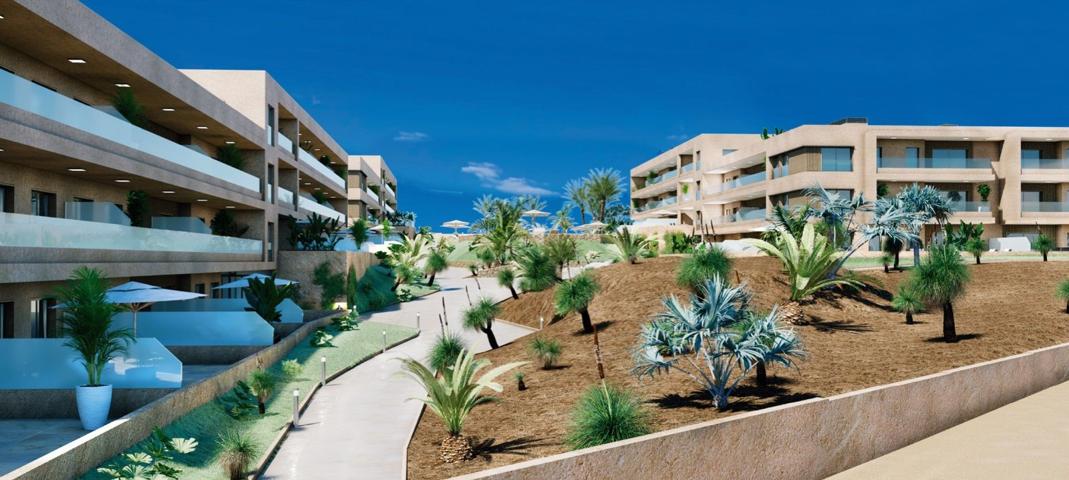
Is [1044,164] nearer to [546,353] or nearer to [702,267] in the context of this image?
[702,267]

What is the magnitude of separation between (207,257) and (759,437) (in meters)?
24.6

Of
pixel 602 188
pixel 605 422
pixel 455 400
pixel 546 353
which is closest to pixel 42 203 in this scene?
pixel 546 353

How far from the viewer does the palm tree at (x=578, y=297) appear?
977 inches

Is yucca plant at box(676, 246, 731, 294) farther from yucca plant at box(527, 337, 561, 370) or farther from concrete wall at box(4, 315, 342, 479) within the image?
concrete wall at box(4, 315, 342, 479)

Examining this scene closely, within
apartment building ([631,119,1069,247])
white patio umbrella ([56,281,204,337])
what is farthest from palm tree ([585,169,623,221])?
white patio umbrella ([56,281,204,337])

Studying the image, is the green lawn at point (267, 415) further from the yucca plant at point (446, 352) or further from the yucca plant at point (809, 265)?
the yucca plant at point (809, 265)

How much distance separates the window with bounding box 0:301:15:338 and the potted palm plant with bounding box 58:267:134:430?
13.7 feet

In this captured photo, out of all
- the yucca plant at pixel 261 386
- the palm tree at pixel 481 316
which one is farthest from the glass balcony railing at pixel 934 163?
the yucca plant at pixel 261 386

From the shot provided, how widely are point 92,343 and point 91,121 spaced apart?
7.41 m

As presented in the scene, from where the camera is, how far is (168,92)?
25.6m

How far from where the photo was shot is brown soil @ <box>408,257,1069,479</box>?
1445 cm

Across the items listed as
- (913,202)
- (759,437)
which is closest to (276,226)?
(913,202)

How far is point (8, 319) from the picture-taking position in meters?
19.2

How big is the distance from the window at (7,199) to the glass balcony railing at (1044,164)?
56.5 m
